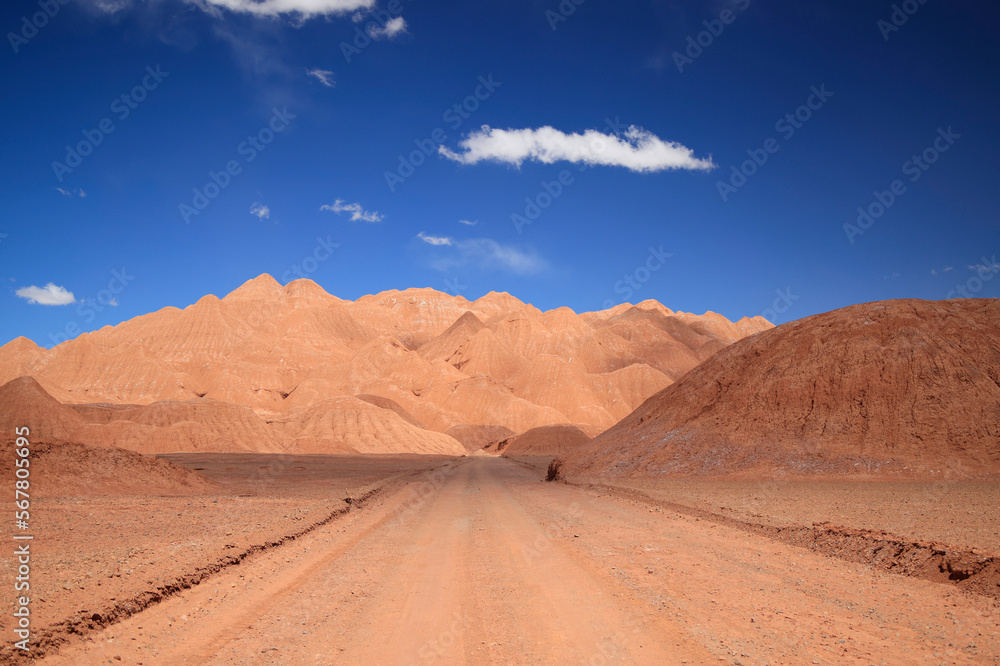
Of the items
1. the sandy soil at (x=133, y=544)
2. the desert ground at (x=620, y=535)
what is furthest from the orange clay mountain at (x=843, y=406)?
the sandy soil at (x=133, y=544)

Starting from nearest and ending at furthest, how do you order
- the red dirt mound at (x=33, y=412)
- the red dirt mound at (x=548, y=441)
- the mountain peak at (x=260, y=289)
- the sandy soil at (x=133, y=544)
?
the sandy soil at (x=133, y=544)
the red dirt mound at (x=33, y=412)
the red dirt mound at (x=548, y=441)
the mountain peak at (x=260, y=289)

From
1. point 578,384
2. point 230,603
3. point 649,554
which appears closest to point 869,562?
point 649,554

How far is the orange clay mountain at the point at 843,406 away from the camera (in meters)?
24.7

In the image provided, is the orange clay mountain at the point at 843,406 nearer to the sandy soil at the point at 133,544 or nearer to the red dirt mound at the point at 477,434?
the sandy soil at the point at 133,544

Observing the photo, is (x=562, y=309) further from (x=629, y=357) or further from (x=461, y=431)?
(x=461, y=431)

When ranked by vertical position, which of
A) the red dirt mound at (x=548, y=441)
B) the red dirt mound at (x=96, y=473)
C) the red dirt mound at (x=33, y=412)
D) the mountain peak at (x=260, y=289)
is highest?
the mountain peak at (x=260, y=289)

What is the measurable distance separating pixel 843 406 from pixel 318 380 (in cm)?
9857

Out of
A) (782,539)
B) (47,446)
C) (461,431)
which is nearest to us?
(782,539)

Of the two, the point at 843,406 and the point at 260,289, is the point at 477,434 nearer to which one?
the point at 843,406

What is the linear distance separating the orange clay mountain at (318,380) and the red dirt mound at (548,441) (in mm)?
8244

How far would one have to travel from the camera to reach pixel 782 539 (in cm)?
1168

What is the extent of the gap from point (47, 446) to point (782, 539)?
2752cm

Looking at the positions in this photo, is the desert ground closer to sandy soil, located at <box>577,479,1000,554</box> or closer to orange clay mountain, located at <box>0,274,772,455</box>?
sandy soil, located at <box>577,479,1000,554</box>

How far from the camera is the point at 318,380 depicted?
362ft
